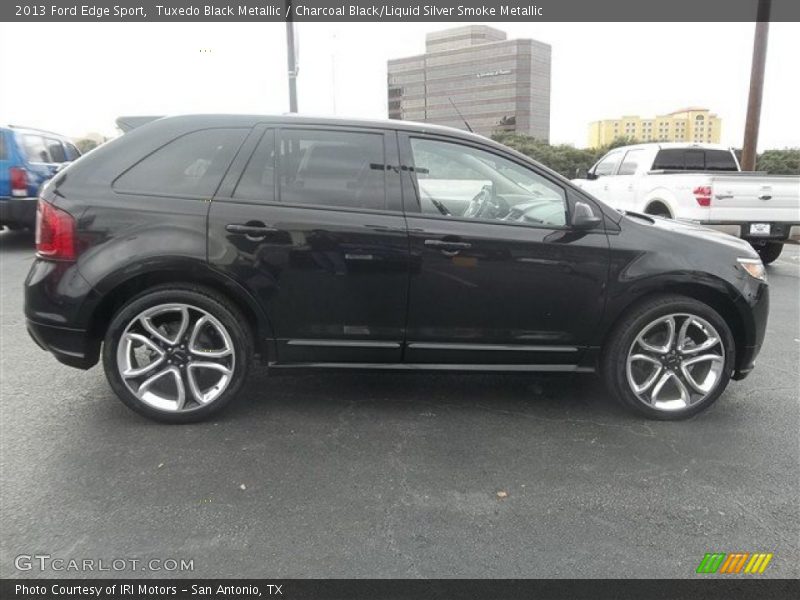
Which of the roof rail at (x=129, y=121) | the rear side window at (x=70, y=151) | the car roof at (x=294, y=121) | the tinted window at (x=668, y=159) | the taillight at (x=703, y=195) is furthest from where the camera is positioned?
the rear side window at (x=70, y=151)

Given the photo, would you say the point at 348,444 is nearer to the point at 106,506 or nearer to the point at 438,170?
the point at 106,506

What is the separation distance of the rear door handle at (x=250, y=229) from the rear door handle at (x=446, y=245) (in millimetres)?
908

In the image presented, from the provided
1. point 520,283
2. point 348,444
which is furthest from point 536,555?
point 520,283

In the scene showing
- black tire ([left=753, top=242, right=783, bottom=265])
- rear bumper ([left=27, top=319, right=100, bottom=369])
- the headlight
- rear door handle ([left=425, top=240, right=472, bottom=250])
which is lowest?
black tire ([left=753, top=242, right=783, bottom=265])

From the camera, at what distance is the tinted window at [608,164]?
12.4 m

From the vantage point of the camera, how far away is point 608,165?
41.7 feet

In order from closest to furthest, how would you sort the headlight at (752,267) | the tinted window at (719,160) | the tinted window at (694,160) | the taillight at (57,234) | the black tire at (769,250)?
the taillight at (57,234), the headlight at (752,267), the black tire at (769,250), the tinted window at (694,160), the tinted window at (719,160)

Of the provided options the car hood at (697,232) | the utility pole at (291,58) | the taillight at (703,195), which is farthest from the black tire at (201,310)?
the utility pole at (291,58)

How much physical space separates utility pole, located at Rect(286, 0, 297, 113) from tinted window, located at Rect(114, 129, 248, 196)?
8029 millimetres

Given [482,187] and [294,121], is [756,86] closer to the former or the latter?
[482,187]

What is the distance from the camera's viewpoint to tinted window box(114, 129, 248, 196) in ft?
11.6

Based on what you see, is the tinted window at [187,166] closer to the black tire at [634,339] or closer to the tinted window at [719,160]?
the black tire at [634,339]

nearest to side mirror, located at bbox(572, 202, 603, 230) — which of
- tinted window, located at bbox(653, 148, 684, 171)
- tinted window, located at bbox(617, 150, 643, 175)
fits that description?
tinted window, located at bbox(653, 148, 684, 171)
